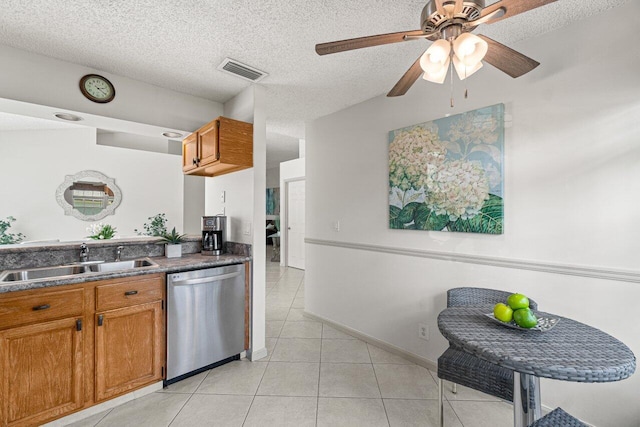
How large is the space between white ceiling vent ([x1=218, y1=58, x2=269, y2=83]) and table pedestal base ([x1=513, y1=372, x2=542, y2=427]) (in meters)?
2.61

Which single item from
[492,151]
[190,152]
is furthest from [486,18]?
[190,152]

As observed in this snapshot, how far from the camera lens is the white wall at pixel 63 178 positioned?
513 cm

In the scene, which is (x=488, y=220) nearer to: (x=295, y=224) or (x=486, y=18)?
(x=486, y=18)

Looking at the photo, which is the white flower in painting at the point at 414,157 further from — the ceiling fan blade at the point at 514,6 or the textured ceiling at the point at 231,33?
the ceiling fan blade at the point at 514,6

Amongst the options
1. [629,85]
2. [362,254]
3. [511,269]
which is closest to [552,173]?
[629,85]

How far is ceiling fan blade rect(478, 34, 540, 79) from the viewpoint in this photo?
46.3 inches

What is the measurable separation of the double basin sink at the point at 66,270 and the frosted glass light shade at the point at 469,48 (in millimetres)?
2351

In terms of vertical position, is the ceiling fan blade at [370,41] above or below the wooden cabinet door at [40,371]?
above

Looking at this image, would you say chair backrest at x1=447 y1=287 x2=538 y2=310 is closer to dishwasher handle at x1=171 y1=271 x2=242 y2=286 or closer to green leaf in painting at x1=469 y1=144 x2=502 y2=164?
green leaf in painting at x1=469 y1=144 x2=502 y2=164

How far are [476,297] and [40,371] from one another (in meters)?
2.72

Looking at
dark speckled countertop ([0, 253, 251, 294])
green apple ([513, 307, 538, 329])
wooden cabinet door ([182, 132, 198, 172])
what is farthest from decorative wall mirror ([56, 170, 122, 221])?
green apple ([513, 307, 538, 329])

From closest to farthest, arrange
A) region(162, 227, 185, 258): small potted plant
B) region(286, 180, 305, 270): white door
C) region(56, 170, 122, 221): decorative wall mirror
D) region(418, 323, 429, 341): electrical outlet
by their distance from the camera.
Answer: region(418, 323, 429, 341): electrical outlet
region(162, 227, 185, 258): small potted plant
region(56, 170, 122, 221): decorative wall mirror
region(286, 180, 305, 270): white door

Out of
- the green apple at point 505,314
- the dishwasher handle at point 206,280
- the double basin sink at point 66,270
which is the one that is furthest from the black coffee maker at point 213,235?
the green apple at point 505,314

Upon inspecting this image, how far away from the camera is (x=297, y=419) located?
69.1 inches
